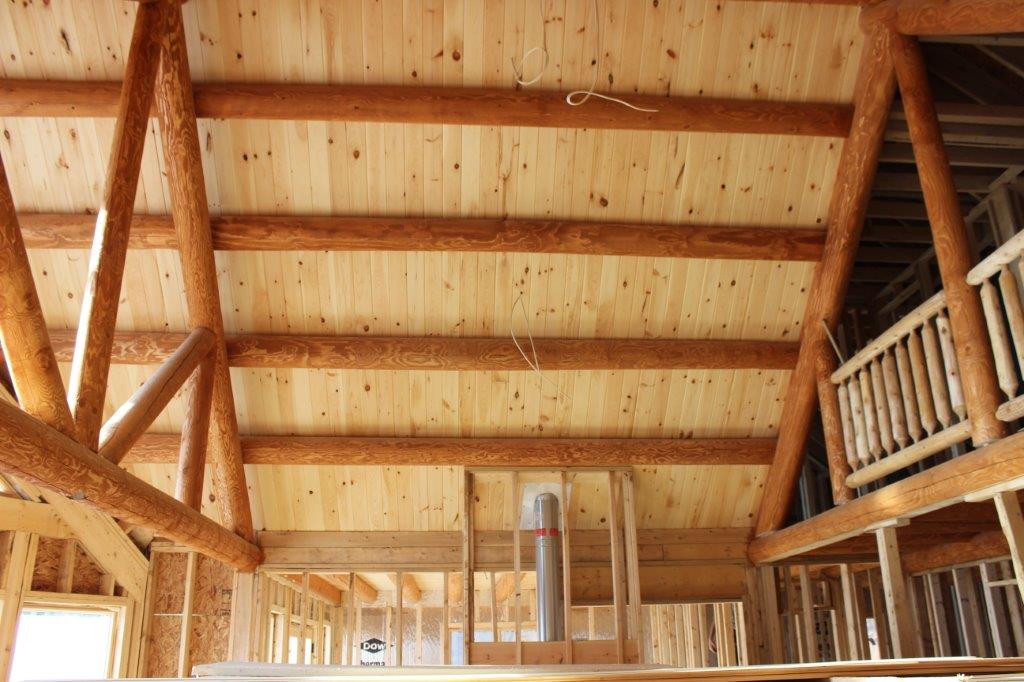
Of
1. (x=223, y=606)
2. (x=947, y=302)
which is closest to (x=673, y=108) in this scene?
(x=947, y=302)

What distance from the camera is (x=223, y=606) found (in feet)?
30.6

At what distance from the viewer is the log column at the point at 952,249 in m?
4.77

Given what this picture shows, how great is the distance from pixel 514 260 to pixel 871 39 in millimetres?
2958

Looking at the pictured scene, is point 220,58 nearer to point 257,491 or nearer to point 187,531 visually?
point 187,531

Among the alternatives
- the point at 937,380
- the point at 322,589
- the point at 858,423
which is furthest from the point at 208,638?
the point at 937,380

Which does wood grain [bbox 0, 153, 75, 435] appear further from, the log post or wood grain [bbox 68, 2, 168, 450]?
the log post

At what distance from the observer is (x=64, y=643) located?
846 centimetres

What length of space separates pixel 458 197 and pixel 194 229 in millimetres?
1907

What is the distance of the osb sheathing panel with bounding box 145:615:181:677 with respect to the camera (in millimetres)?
9133

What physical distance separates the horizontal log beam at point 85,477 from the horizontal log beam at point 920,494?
452 centimetres

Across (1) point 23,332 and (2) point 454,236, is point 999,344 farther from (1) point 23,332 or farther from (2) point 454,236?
(1) point 23,332

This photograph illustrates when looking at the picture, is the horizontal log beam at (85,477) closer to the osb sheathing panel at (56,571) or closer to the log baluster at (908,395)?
the osb sheathing panel at (56,571)

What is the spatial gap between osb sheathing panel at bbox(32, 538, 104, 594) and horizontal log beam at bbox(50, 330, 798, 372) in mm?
2400

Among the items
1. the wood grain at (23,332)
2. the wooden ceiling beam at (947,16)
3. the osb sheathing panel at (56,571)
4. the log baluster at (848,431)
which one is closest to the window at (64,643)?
the osb sheathing panel at (56,571)
